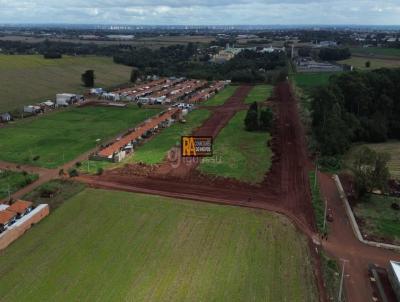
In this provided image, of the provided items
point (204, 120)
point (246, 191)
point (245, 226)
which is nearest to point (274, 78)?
point (204, 120)

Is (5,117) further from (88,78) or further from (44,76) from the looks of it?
(44,76)

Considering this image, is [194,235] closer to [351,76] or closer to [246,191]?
[246,191]

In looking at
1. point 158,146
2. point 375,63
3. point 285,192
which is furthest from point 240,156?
point 375,63

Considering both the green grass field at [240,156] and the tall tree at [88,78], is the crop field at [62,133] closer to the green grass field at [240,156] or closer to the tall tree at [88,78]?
the green grass field at [240,156]

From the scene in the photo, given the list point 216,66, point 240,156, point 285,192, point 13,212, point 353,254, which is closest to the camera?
point 353,254

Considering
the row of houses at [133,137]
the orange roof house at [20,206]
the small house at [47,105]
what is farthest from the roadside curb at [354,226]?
the small house at [47,105]

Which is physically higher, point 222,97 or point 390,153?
point 222,97

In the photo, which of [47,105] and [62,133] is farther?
[47,105]
